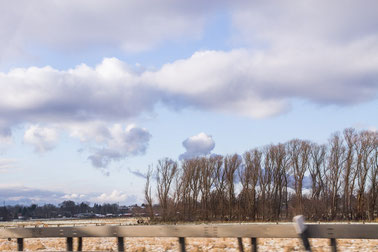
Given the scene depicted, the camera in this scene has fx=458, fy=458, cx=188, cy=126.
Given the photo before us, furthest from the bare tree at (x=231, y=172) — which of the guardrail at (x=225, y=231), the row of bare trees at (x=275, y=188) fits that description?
the guardrail at (x=225, y=231)

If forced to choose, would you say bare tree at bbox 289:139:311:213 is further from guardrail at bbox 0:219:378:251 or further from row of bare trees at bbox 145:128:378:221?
guardrail at bbox 0:219:378:251

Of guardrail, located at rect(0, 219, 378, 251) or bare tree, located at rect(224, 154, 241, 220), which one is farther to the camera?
bare tree, located at rect(224, 154, 241, 220)

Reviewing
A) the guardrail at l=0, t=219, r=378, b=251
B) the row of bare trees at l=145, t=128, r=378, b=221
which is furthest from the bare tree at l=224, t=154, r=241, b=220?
the guardrail at l=0, t=219, r=378, b=251

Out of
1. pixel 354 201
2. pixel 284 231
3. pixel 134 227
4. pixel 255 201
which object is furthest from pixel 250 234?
pixel 255 201

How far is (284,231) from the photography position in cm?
1062

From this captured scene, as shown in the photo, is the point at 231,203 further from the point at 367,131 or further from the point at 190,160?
the point at 367,131

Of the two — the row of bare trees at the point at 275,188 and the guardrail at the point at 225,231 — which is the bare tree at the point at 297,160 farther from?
the guardrail at the point at 225,231

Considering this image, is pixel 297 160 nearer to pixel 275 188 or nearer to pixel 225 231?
pixel 275 188

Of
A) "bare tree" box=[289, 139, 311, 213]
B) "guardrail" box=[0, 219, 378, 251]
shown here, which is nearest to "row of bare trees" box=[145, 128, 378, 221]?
"bare tree" box=[289, 139, 311, 213]

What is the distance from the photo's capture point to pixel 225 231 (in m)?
11.3

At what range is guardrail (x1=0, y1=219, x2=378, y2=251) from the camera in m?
9.80

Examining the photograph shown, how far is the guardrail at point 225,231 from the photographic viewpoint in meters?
9.80

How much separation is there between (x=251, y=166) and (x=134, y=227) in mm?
82191

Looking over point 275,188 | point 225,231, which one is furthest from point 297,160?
point 225,231
